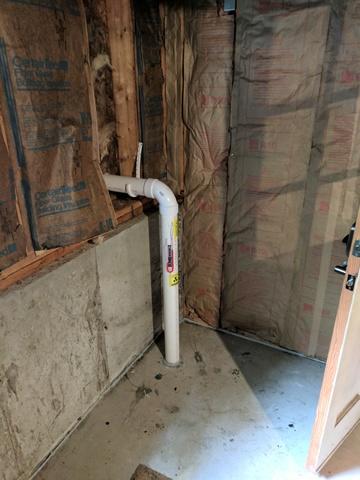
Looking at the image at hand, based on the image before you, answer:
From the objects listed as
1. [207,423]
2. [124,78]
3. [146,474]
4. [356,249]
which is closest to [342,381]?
[356,249]

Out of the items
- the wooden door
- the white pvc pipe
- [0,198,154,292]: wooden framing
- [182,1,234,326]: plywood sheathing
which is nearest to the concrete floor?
the wooden door

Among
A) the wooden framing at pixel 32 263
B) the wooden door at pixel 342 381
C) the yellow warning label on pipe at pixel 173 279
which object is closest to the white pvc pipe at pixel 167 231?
the yellow warning label on pipe at pixel 173 279

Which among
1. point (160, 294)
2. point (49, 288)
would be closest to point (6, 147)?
point (49, 288)

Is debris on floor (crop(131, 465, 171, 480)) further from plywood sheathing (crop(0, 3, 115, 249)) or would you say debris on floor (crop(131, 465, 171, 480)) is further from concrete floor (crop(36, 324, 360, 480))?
plywood sheathing (crop(0, 3, 115, 249))

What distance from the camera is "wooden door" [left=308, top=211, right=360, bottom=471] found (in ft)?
3.78

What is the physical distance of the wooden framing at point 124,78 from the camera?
5.41ft

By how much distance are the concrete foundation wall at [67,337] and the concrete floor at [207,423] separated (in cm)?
Answer: 13

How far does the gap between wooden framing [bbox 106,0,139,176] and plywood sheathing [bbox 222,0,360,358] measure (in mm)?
514

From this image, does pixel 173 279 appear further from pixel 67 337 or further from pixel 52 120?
pixel 52 120

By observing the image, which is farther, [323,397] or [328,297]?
[328,297]

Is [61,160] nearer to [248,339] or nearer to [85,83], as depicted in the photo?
[85,83]

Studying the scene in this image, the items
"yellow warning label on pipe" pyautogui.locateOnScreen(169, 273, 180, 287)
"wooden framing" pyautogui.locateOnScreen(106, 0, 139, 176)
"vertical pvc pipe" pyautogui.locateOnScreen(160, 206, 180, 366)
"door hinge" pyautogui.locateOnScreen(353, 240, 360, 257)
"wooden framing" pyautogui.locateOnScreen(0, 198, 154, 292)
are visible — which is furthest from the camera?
"yellow warning label on pipe" pyautogui.locateOnScreen(169, 273, 180, 287)

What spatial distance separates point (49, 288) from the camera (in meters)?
1.45

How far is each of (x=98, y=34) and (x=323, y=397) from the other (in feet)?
5.69
